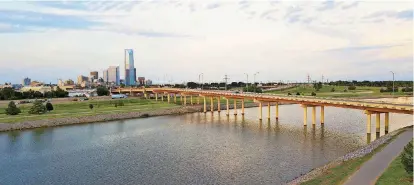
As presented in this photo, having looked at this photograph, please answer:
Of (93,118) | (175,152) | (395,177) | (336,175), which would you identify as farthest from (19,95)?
(395,177)

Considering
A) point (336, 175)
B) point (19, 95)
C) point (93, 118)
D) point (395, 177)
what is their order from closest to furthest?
point (395, 177), point (336, 175), point (93, 118), point (19, 95)

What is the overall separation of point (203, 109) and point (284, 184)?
79011mm

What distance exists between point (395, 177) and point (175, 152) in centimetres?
2726

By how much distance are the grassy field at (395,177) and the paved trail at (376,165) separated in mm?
462

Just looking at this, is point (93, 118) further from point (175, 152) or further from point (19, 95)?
point (19, 95)

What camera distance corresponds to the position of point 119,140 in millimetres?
55875

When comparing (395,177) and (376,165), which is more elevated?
(395,177)

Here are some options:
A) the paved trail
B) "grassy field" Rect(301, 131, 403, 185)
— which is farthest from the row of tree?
the paved trail

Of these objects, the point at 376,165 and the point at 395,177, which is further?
the point at 376,165

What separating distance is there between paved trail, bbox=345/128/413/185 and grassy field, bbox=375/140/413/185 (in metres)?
0.46

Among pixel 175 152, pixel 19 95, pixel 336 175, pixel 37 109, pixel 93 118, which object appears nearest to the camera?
pixel 336 175

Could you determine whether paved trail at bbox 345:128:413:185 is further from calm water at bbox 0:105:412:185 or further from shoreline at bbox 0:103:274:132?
shoreline at bbox 0:103:274:132

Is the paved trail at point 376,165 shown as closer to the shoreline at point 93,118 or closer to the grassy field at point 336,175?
the grassy field at point 336,175

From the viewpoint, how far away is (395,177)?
2344 cm
